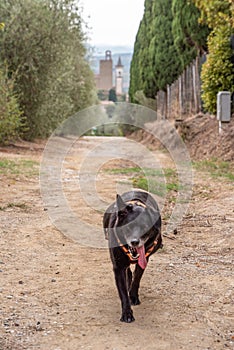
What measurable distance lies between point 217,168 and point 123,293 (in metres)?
8.46

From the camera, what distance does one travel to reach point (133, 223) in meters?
3.18

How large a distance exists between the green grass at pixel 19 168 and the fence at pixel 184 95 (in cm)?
824

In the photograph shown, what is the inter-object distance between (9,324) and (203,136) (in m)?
12.8

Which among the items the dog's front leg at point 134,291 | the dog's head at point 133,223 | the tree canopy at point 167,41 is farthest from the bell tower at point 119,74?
the dog's head at point 133,223

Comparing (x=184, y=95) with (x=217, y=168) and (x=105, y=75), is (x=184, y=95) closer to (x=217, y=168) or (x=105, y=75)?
(x=217, y=168)

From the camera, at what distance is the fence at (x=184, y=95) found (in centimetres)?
1953

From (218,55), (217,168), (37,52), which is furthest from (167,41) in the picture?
(217,168)

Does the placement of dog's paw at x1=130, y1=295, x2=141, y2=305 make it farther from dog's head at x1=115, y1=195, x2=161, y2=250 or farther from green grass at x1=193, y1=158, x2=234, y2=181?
green grass at x1=193, y1=158, x2=234, y2=181

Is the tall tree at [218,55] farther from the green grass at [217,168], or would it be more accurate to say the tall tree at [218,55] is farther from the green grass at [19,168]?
the green grass at [19,168]

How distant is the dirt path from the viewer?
3254 millimetres

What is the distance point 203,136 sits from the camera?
15.6 meters

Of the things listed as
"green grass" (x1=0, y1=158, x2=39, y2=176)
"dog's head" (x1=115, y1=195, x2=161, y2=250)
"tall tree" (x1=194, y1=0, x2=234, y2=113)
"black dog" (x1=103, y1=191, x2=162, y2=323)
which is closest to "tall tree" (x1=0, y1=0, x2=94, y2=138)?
"green grass" (x1=0, y1=158, x2=39, y2=176)

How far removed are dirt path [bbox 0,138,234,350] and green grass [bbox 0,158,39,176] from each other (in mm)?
3687

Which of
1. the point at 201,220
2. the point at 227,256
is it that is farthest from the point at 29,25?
the point at 227,256
